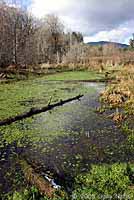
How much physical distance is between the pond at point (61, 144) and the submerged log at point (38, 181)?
0.81 ft

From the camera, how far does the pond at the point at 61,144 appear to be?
1152cm

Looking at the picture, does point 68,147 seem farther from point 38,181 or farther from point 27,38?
point 27,38

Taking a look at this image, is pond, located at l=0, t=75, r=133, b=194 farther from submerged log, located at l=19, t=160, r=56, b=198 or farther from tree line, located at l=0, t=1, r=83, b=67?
tree line, located at l=0, t=1, r=83, b=67

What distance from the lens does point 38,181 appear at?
10.2 m

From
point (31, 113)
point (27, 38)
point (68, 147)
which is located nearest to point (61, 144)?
point (68, 147)

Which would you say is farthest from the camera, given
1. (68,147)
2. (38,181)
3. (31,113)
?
(31,113)

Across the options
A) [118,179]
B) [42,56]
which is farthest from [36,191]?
[42,56]

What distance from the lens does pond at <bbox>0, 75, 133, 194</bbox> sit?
11.5 metres

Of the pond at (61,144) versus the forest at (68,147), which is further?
the pond at (61,144)

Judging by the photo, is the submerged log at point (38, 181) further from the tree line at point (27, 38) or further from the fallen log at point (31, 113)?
the tree line at point (27, 38)

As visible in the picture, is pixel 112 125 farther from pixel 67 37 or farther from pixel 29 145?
pixel 67 37

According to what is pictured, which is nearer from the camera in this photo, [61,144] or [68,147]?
[68,147]

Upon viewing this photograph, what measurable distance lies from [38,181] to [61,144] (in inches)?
192

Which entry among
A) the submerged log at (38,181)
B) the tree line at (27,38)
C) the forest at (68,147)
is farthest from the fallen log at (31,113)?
the tree line at (27,38)
